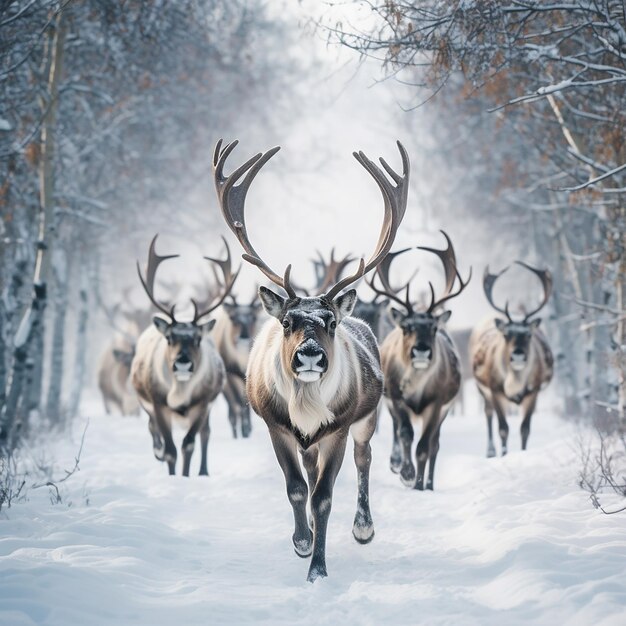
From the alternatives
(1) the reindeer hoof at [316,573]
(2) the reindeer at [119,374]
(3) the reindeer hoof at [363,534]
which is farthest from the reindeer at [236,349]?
(1) the reindeer hoof at [316,573]

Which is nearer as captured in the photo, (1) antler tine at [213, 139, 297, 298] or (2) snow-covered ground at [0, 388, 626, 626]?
(2) snow-covered ground at [0, 388, 626, 626]

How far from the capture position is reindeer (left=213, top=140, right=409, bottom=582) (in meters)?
4.92

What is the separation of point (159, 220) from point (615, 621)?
19482mm

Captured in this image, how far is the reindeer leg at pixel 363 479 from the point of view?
554 cm

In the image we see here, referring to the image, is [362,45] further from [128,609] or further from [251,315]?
[251,315]

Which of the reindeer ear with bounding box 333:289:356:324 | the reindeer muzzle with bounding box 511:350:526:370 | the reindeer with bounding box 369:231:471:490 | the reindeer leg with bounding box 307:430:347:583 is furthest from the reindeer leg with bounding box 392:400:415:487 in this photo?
the reindeer ear with bounding box 333:289:356:324

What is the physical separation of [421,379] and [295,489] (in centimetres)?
337

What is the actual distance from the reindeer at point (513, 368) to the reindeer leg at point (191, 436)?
4.09m

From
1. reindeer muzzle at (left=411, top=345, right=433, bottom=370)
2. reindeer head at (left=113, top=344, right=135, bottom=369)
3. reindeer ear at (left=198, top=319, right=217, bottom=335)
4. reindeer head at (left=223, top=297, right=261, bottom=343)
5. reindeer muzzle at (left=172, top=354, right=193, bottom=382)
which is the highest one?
reindeer head at (left=223, top=297, right=261, bottom=343)

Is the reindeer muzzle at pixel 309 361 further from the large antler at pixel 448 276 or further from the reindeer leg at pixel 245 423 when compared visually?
the reindeer leg at pixel 245 423

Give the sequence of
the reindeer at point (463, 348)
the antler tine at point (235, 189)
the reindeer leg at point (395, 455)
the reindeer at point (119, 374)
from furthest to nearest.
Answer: the reindeer at point (463, 348)
the reindeer at point (119, 374)
the reindeer leg at point (395, 455)
the antler tine at point (235, 189)

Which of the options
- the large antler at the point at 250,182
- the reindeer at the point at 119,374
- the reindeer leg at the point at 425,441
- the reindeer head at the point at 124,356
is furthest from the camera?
the reindeer at the point at 119,374

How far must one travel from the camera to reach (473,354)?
39.3 feet

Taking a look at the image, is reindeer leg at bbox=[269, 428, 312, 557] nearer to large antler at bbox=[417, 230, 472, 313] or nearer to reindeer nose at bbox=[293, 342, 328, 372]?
reindeer nose at bbox=[293, 342, 328, 372]
